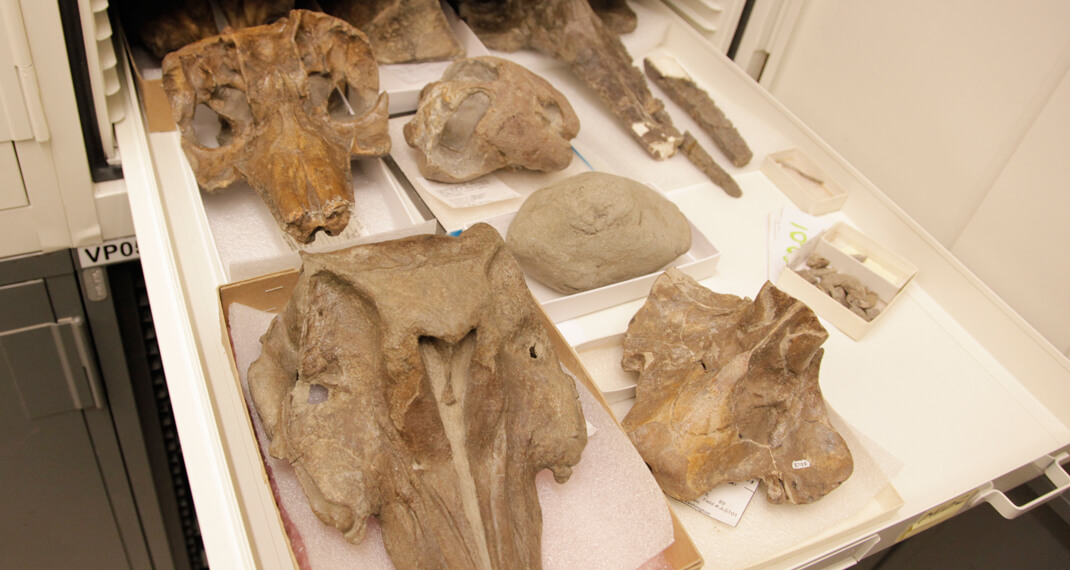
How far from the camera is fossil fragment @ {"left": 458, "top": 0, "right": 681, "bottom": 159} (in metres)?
2.03

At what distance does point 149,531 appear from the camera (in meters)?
2.01

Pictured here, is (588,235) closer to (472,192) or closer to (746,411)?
(472,192)

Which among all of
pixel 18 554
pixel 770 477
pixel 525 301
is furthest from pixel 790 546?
pixel 18 554

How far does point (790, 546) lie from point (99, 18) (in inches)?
57.7

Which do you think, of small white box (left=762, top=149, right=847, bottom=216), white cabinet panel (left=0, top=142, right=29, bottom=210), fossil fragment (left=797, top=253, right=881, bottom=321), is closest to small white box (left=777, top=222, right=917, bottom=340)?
fossil fragment (left=797, top=253, right=881, bottom=321)

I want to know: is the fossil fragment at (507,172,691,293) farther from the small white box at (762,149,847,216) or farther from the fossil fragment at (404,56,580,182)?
the small white box at (762,149,847,216)

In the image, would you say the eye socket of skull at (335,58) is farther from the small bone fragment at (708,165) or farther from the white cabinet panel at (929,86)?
the white cabinet panel at (929,86)

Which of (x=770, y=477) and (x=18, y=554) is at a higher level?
(x=770, y=477)

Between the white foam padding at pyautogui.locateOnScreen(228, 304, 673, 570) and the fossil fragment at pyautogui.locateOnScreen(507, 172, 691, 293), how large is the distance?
14.0 inches

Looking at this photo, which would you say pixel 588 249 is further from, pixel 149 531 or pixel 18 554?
pixel 18 554

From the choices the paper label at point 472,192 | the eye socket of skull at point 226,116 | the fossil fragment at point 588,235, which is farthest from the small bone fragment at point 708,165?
the eye socket of skull at point 226,116

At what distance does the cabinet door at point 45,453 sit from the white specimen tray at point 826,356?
429mm

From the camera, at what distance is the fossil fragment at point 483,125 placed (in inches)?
66.1

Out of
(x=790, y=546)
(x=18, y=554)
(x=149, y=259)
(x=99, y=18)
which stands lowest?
(x=18, y=554)
